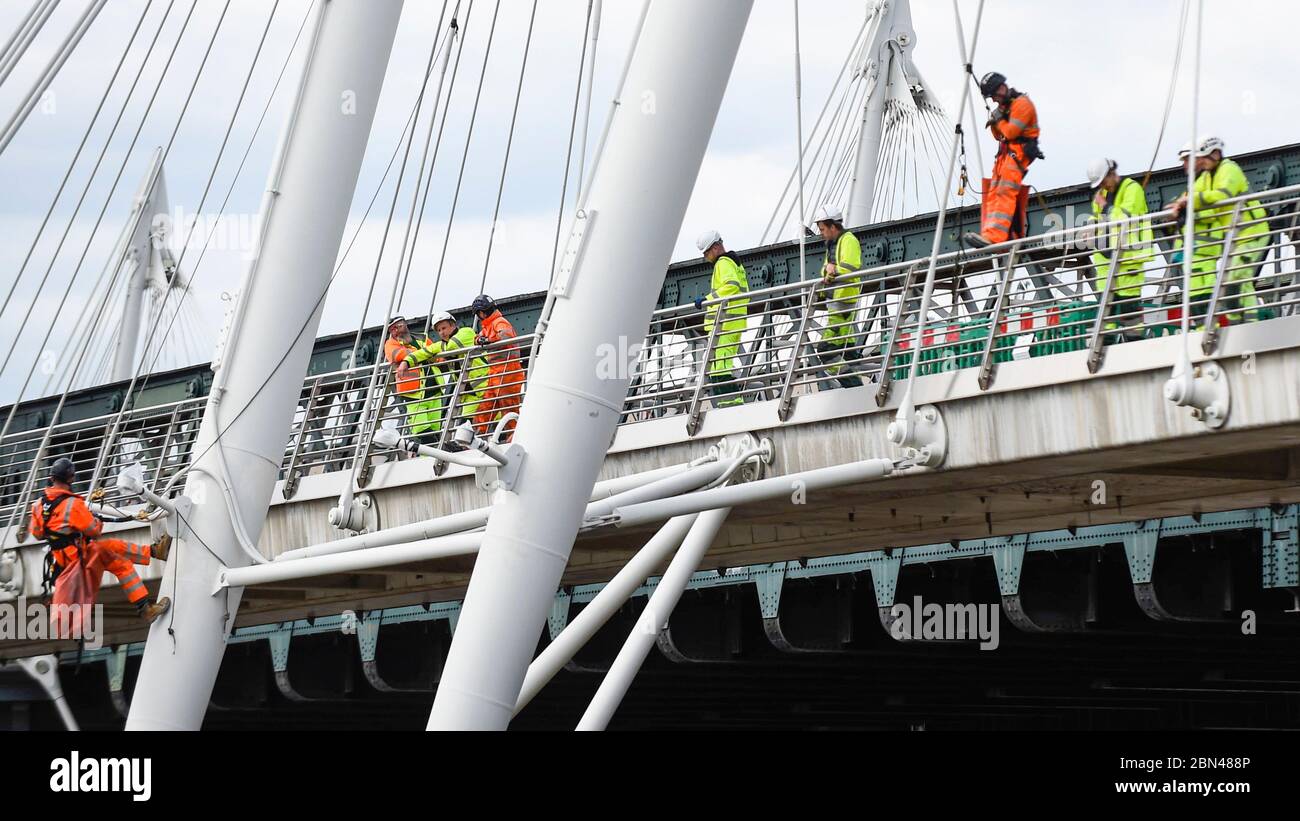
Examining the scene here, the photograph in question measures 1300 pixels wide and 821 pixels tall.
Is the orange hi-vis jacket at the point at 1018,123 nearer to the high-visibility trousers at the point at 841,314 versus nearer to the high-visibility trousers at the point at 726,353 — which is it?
the high-visibility trousers at the point at 841,314

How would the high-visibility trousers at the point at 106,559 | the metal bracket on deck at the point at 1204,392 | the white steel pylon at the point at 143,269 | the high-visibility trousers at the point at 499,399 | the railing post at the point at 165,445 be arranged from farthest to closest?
the white steel pylon at the point at 143,269 < the railing post at the point at 165,445 < the high-visibility trousers at the point at 499,399 < the high-visibility trousers at the point at 106,559 < the metal bracket on deck at the point at 1204,392

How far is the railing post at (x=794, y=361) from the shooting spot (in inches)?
694

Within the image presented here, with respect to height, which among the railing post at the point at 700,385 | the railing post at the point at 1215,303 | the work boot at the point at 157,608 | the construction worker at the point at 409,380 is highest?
the construction worker at the point at 409,380

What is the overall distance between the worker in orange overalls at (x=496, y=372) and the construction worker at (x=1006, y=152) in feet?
17.5

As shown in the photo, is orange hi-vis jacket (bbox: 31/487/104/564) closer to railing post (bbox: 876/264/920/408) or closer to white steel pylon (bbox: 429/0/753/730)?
white steel pylon (bbox: 429/0/753/730)

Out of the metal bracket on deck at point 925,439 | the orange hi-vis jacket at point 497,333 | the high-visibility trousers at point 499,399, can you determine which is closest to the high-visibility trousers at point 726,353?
the metal bracket on deck at point 925,439

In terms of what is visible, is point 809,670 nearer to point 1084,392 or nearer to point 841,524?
point 841,524

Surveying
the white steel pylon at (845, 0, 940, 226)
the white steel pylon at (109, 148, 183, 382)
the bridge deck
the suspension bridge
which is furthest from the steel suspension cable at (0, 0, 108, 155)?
the white steel pylon at (109, 148, 183, 382)

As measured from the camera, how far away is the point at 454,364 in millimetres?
24188

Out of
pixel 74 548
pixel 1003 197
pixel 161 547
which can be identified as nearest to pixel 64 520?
pixel 74 548

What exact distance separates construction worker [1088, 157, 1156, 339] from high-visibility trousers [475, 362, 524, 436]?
6.54 metres
